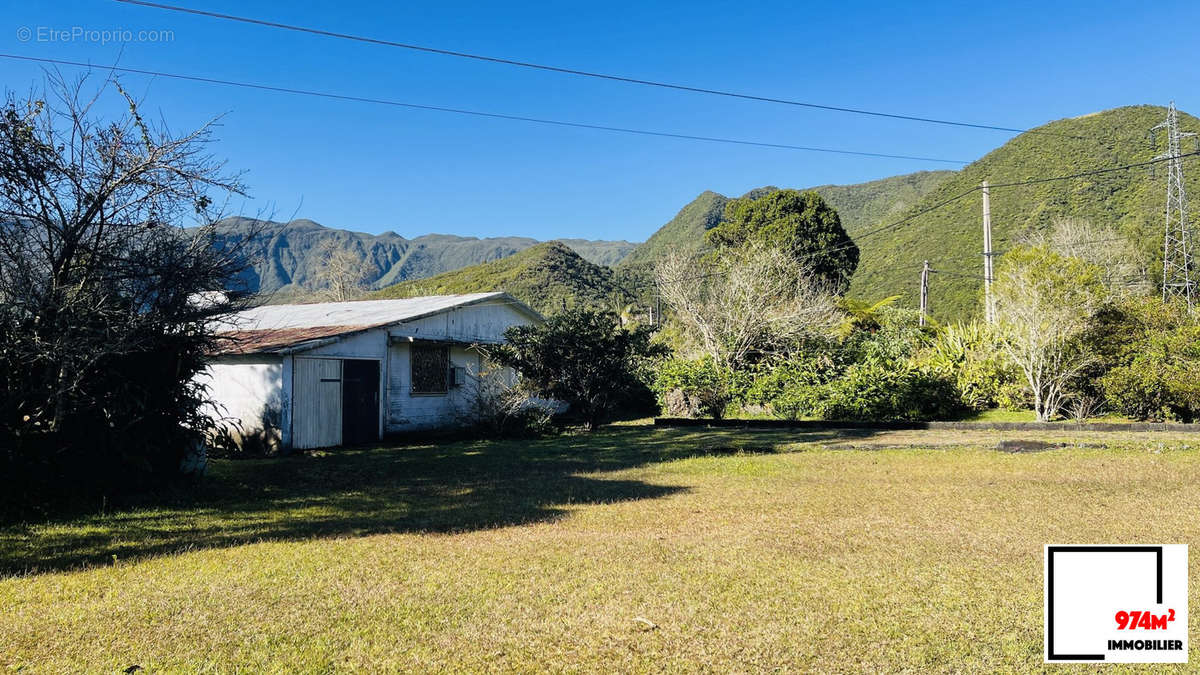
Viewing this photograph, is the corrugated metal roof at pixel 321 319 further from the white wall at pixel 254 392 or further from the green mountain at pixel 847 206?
the green mountain at pixel 847 206

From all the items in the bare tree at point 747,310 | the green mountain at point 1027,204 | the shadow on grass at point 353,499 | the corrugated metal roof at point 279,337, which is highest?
the green mountain at point 1027,204

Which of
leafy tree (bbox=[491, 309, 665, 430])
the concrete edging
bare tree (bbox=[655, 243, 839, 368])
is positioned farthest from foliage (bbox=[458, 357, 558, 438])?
bare tree (bbox=[655, 243, 839, 368])

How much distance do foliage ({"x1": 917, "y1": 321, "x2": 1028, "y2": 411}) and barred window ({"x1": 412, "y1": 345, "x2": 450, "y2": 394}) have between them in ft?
42.5

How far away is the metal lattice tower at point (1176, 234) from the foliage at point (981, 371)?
1307 cm

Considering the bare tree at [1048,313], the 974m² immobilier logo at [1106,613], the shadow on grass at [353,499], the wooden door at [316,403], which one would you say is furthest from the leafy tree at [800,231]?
the 974m² immobilier logo at [1106,613]

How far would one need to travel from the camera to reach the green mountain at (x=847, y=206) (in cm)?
7019

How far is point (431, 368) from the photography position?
1903 cm

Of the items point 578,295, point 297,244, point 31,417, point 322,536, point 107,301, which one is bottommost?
point 322,536

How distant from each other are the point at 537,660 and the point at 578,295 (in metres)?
42.2

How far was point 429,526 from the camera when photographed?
728 cm

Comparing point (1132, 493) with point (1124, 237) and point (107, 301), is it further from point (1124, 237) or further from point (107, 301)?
point (1124, 237)

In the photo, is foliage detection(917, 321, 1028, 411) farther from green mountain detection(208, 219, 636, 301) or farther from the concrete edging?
green mountain detection(208, 219, 636, 301)

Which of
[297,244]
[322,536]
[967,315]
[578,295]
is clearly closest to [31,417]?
[322,536]

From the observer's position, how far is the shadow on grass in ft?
22.4
